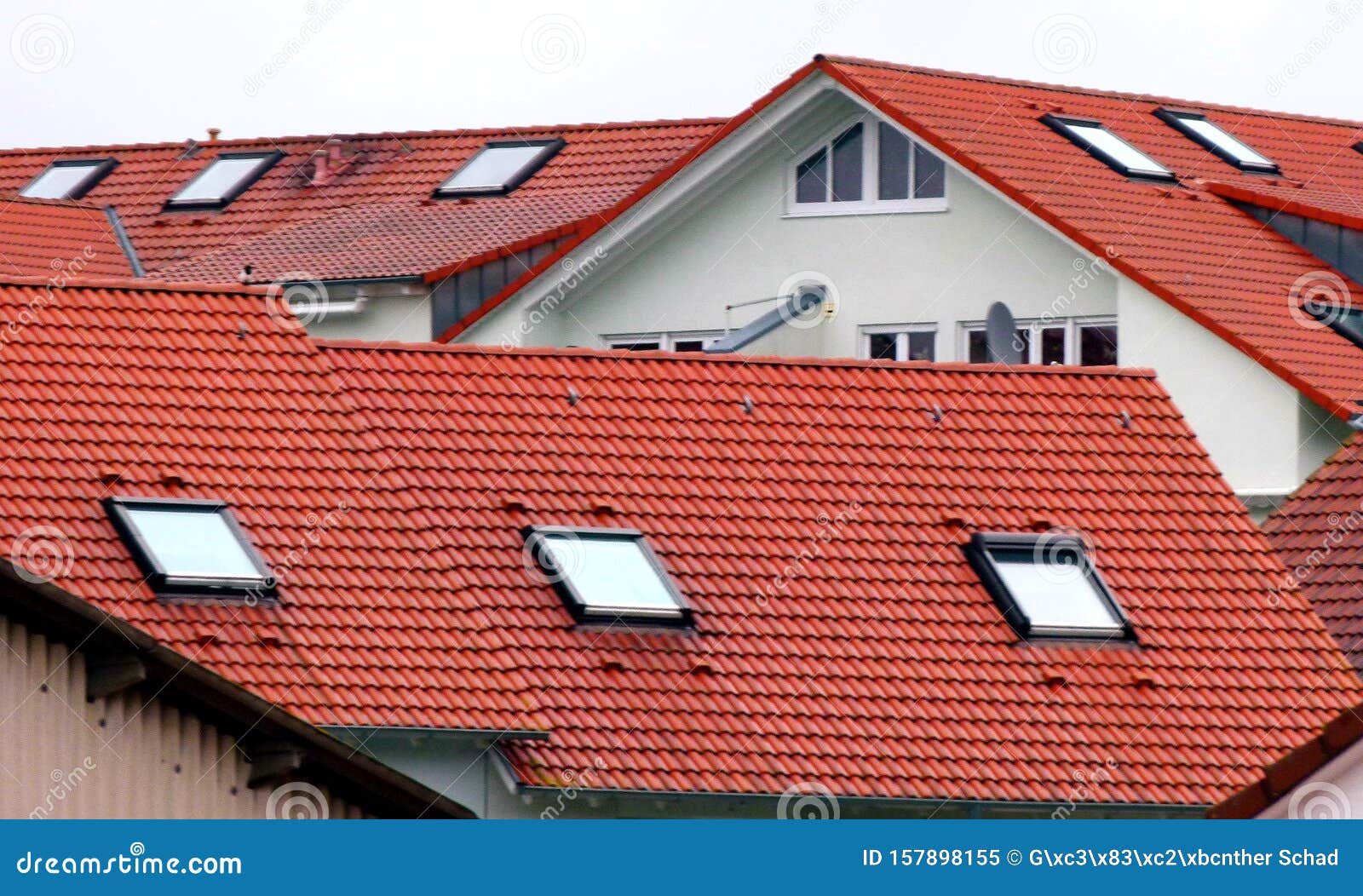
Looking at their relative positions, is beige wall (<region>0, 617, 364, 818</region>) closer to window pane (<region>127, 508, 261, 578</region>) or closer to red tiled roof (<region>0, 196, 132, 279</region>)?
window pane (<region>127, 508, 261, 578</region>)

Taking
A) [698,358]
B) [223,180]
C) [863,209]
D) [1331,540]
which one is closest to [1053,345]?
[863,209]

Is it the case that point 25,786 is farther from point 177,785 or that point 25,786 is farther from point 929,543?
point 929,543

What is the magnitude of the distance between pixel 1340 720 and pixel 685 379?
9.92 metres

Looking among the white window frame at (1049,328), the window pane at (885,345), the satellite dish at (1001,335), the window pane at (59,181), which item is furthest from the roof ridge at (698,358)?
the window pane at (59,181)

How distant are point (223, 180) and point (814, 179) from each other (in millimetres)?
9975

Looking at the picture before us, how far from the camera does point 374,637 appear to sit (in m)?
21.3

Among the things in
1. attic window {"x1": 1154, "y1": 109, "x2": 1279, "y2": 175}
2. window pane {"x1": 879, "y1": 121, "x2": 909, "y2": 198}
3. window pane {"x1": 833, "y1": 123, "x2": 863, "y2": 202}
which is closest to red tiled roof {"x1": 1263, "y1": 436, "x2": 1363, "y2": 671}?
window pane {"x1": 879, "y1": 121, "x2": 909, "y2": 198}

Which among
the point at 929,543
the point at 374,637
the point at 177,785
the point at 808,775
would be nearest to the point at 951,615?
the point at 929,543

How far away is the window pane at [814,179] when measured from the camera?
3575 centimetres

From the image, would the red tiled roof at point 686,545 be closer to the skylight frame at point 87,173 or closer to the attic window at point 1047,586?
the attic window at point 1047,586

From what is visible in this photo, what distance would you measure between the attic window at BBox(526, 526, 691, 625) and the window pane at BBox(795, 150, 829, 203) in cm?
1300

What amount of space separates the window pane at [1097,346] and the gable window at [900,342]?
186cm

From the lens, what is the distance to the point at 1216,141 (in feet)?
130

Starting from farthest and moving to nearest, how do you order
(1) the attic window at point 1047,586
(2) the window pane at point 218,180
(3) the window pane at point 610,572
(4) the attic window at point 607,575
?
(2) the window pane at point 218,180
(1) the attic window at point 1047,586
(3) the window pane at point 610,572
(4) the attic window at point 607,575
